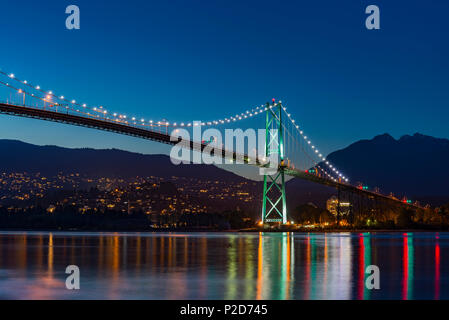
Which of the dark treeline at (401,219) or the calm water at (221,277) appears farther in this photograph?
the dark treeline at (401,219)

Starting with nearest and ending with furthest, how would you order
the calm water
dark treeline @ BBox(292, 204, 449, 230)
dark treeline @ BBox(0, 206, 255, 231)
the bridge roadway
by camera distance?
the calm water → the bridge roadway → dark treeline @ BBox(292, 204, 449, 230) → dark treeline @ BBox(0, 206, 255, 231)

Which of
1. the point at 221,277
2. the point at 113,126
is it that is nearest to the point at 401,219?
the point at 113,126

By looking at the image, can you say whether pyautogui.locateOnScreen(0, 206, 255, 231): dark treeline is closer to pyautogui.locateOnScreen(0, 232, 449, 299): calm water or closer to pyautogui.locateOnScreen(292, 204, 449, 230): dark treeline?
pyautogui.locateOnScreen(292, 204, 449, 230): dark treeline

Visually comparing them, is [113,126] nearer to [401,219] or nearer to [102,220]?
[401,219]

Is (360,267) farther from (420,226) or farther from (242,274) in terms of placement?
(420,226)

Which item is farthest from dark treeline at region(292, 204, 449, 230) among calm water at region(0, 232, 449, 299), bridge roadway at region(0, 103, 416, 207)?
calm water at region(0, 232, 449, 299)

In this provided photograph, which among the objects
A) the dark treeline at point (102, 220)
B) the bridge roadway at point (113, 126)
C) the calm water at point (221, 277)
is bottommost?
the dark treeline at point (102, 220)

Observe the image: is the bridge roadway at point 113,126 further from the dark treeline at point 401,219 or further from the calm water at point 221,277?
the calm water at point 221,277

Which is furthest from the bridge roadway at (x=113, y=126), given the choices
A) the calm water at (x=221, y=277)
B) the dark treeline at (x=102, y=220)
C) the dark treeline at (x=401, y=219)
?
the dark treeline at (x=102, y=220)
